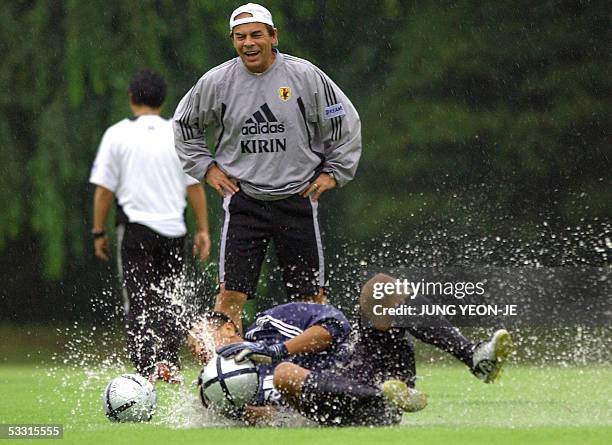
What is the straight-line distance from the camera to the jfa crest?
822 cm

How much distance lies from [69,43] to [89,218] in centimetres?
167

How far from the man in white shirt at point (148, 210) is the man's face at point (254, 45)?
5.64 ft

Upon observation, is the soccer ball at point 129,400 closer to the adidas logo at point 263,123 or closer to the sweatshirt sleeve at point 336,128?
the adidas logo at point 263,123

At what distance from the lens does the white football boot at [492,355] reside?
6.91 m

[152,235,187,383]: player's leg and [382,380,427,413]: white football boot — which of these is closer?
[382,380,427,413]: white football boot

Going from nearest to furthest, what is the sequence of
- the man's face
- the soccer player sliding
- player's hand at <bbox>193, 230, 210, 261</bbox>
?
the soccer player sliding, the man's face, player's hand at <bbox>193, 230, 210, 261</bbox>

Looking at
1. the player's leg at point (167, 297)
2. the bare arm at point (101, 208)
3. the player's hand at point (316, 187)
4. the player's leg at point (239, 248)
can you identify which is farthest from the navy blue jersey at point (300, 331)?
the bare arm at point (101, 208)

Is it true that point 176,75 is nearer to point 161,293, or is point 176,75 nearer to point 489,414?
point 161,293

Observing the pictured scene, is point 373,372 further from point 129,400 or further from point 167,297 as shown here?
point 167,297

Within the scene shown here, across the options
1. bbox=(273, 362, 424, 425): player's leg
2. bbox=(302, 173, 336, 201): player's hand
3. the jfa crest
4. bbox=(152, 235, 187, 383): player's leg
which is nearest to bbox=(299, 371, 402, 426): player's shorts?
bbox=(273, 362, 424, 425): player's leg

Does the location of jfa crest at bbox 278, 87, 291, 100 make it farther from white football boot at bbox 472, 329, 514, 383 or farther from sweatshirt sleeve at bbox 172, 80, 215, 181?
white football boot at bbox 472, 329, 514, 383

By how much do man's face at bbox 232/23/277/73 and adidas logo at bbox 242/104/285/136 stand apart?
23 cm

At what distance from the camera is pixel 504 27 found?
15.2 m

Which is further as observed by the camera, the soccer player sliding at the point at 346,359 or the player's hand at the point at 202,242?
the player's hand at the point at 202,242
